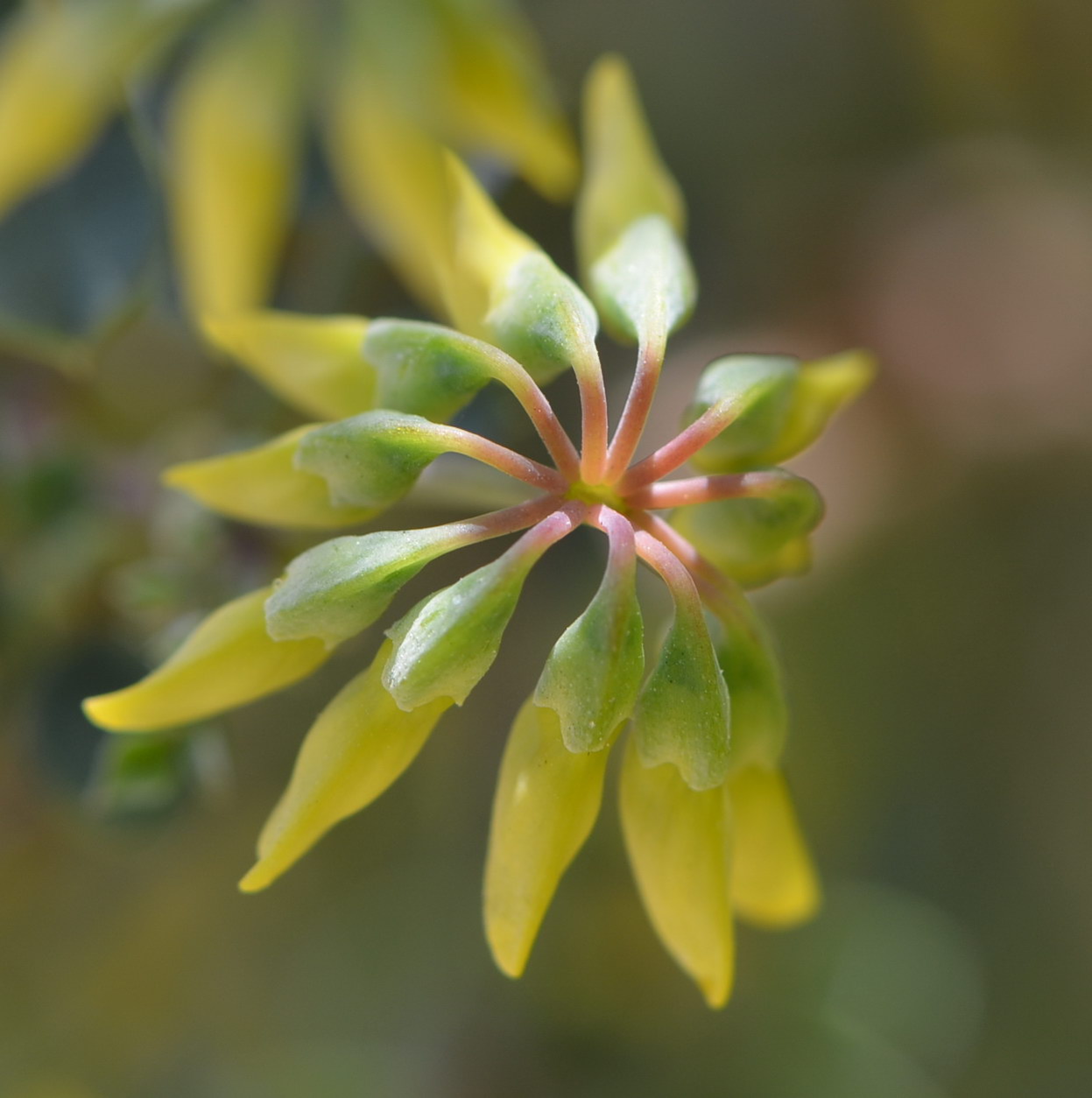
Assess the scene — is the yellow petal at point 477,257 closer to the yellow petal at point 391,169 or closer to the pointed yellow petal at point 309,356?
the pointed yellow petal at point 309,356

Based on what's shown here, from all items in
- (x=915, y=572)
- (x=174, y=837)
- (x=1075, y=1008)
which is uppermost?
(x=915, y=572)

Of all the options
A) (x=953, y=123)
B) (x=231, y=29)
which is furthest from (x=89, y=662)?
(x=953, y=123)

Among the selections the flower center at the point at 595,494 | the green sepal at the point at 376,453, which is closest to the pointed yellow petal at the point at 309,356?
the green sepal at the point at 376,453

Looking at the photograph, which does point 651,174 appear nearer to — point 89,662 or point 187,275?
point 187,275

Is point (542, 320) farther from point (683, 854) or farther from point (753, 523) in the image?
point (683, 854)

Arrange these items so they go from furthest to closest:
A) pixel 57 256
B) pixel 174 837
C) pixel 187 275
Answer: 1. pixel 174 837
2. pixel 187 275
3. pixel 57 256

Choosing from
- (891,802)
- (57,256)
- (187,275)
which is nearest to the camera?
(57,256)

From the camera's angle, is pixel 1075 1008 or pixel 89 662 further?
pixel 1075 1008
